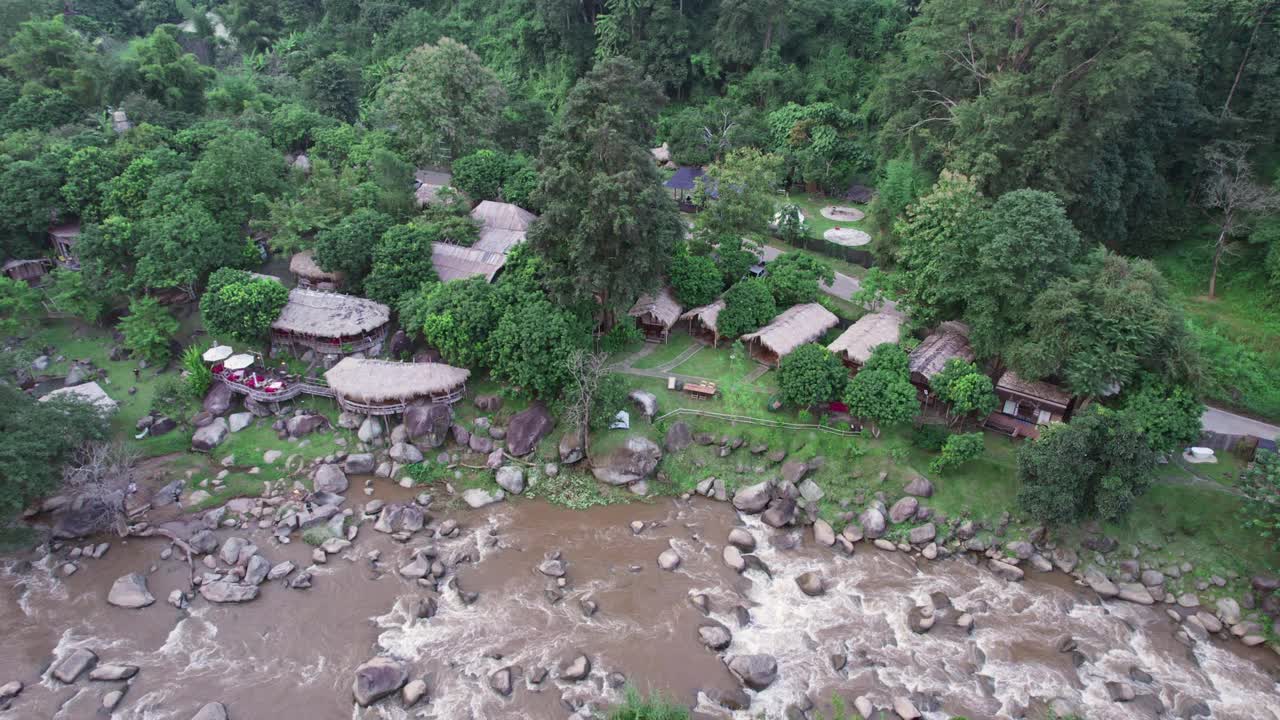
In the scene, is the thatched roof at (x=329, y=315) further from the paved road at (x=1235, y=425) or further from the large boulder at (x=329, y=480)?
the paved road at (x=1235, y=425)

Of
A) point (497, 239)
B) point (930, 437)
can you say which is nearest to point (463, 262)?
point (497, 239)

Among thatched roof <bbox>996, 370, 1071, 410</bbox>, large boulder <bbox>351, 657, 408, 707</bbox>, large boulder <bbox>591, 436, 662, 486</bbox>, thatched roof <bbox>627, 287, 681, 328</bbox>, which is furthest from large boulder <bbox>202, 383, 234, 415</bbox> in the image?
thatched roof <bbox>996, 370, 1071, 410</bbox>

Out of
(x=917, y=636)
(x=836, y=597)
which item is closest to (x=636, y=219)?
(x=836, y=597)

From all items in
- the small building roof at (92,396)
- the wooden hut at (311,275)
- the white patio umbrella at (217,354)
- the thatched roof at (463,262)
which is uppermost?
the thatched roof at (463,262)

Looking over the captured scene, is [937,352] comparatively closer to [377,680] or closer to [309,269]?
[377,680]

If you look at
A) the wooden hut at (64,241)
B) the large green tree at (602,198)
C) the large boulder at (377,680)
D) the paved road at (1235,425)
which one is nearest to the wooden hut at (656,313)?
the large green tree at (602,198)

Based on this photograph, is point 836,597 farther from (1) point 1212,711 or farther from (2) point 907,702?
(1) point 1212,711
